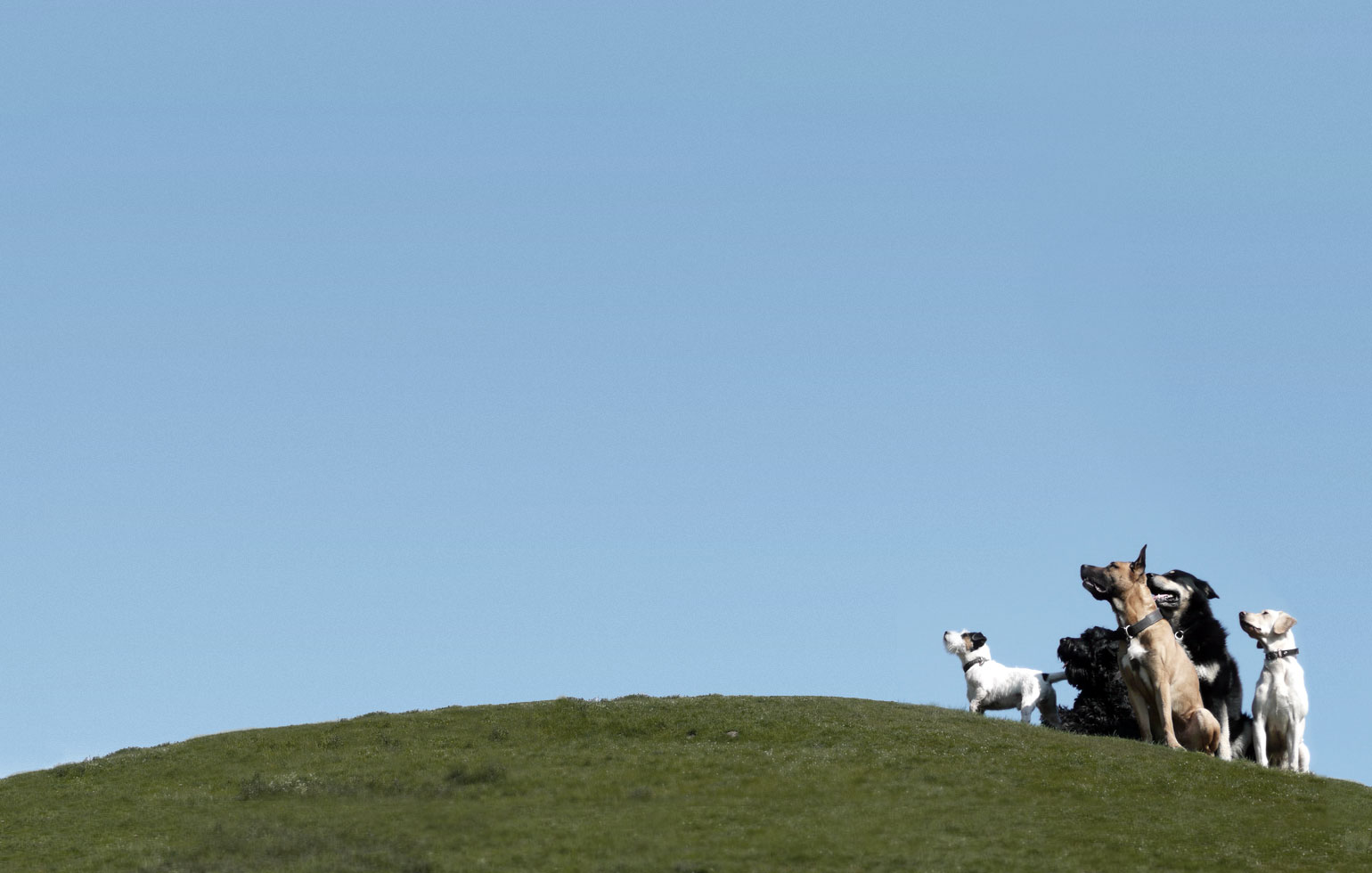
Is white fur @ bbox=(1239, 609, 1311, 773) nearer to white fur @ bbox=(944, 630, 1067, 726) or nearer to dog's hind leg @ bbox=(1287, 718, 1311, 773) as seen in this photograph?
dog's hind leg @ bbox=(1287, 718, 1311, 773)

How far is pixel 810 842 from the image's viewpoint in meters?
26.9

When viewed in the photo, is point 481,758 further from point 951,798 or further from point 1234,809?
point 1234,809

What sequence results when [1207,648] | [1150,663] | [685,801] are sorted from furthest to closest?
1. [1207,648]
2. [1150,663]
3. [685,801]

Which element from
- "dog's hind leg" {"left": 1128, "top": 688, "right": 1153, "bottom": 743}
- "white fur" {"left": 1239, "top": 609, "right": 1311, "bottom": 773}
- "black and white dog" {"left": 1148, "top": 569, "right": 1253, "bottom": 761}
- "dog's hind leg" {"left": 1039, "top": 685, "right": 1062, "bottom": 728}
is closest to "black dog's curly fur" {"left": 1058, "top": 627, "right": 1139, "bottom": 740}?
"dog's hind leg" {"left": 1039, "top": 685, "right": 1062, "bottom": 728}

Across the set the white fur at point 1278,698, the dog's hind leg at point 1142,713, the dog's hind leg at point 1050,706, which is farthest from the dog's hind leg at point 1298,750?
the dog's hind leg at point 1050,706

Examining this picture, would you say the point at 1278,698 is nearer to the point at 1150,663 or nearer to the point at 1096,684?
the point at 1150,663

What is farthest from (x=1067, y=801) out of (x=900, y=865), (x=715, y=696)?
(x=715, y=696)

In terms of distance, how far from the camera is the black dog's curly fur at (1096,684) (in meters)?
37.3

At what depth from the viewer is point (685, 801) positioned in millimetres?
30062

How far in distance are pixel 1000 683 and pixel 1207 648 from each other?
18.3 feet

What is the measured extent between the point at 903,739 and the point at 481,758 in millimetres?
9914

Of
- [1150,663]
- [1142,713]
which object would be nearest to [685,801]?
[1150,663]

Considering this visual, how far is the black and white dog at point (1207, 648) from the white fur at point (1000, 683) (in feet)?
14.0

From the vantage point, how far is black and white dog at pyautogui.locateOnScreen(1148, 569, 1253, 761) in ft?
112
